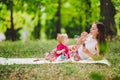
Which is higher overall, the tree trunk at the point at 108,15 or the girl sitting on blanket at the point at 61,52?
the tree trunk at the point at 108,15

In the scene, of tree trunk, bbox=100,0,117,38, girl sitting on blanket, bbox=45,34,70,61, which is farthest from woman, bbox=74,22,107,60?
tree trunk, bbox=100,0,117,38

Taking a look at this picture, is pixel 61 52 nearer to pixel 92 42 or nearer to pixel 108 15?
pixel 92 42

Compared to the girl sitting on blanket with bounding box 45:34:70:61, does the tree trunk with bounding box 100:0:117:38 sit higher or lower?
higher

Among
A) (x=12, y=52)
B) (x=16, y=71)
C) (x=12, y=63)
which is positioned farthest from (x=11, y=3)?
(x=16, y=71)

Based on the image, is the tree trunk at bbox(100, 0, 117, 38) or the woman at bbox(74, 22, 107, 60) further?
the tree trunk at bbox(100, 0, 117, 38)

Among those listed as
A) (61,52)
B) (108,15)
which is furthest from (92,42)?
(108,15)

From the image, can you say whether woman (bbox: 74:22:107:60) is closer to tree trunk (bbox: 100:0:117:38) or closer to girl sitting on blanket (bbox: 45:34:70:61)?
girl sitting on blanket (bbox: 45:34:70:61)

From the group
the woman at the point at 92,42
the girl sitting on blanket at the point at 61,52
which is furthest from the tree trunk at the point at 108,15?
the girl sitting on blanket at the point at 61,52

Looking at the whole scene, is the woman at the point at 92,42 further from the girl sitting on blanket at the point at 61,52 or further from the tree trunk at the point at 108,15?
the tree trunk at the point at 108,15

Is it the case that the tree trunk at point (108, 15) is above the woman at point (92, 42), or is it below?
above

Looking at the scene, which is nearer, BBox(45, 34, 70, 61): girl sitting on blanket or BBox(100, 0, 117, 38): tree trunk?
BBox(45, 34, 70, 61): girl sitting on blanket

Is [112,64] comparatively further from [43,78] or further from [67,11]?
[67,11]

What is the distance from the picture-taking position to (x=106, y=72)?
30.1ft

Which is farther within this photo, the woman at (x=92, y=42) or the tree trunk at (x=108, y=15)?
the tree trunk at (x=108, y=15)
